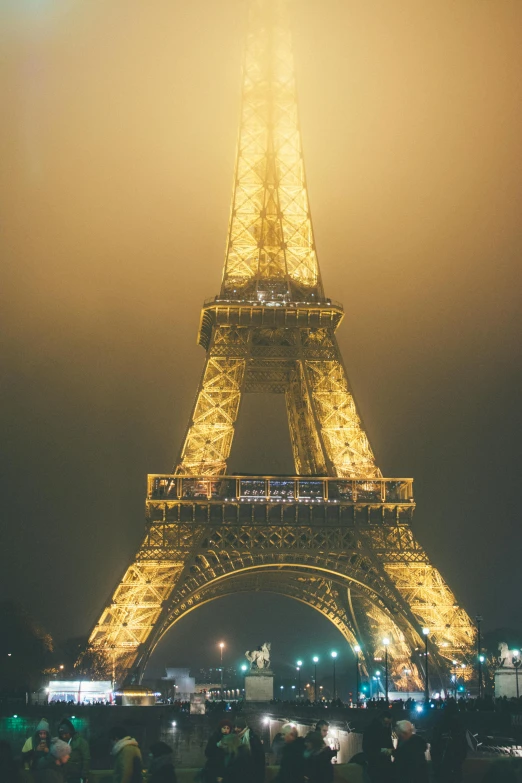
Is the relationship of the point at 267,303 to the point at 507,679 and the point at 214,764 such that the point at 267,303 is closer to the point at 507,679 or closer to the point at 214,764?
the point at 507,679

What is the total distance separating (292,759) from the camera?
1355 cm

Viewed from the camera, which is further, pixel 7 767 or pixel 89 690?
pixel 89 690

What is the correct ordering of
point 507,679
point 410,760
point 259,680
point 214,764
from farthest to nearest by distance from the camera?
1. point 259,680
2. point 507,679
3. point 214,764
4. point 410,760

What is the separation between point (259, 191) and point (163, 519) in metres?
25.0

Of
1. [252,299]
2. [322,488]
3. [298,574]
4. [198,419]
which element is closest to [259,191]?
[252,299]

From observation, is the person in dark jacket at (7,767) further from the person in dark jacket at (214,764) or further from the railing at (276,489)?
the railing at (276,489)

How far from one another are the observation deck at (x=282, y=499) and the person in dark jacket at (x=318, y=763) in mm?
47502

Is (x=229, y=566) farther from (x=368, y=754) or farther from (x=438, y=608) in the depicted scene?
(x=368, y=754)

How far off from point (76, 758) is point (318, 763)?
4.10 m

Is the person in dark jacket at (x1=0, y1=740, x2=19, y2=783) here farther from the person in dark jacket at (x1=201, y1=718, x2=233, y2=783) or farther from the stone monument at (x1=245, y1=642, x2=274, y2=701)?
the stone monument at (x1=245, y1=642, x2=274, y2=701)

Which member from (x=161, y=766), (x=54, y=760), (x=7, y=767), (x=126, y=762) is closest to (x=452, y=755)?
(x=161, y=766)

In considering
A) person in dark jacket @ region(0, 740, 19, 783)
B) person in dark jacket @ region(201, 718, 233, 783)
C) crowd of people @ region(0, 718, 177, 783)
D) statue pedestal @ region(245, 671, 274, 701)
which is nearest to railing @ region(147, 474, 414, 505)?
statue pedestal @ region(245, 671, 274, 701)

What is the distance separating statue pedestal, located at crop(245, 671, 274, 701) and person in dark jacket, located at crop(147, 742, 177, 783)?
59338 millimetres

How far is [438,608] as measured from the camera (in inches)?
2338
